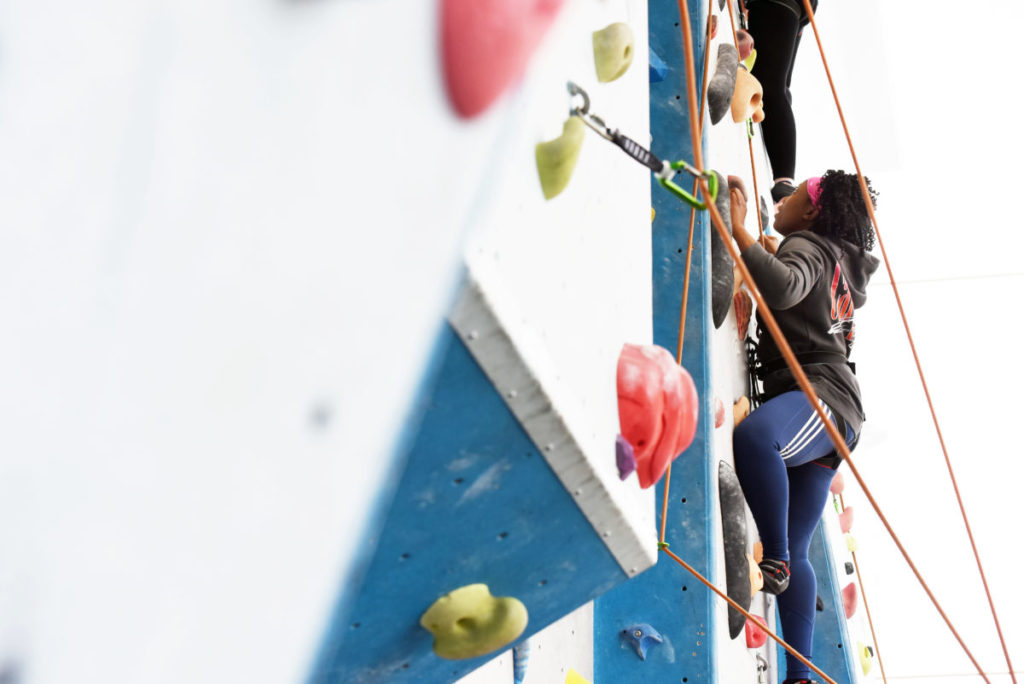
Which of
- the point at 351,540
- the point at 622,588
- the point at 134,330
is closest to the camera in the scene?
the point at 134,330

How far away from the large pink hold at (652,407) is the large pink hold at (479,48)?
28 cm

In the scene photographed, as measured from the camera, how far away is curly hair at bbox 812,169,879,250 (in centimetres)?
173

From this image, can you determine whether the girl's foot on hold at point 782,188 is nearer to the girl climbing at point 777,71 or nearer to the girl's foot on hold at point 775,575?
the girl climbing at point 777,71

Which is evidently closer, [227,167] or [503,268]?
[227,167]

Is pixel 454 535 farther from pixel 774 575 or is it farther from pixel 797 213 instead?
pixel 797 213

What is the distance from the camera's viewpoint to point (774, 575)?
1.70 meters

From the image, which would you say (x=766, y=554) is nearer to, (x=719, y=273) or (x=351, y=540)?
(x=719, y=273)

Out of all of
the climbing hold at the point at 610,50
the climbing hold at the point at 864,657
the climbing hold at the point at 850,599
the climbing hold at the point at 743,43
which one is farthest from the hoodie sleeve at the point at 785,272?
the climbing hold at the point at 864,657

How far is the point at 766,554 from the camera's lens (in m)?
1.71

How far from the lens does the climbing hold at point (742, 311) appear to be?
6.27 feet

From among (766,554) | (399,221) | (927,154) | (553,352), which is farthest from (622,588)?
(927,154)

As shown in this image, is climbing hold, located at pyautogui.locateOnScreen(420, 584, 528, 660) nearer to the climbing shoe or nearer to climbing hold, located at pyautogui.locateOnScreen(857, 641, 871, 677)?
the climbing shoe

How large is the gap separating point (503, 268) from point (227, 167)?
0.18 meters

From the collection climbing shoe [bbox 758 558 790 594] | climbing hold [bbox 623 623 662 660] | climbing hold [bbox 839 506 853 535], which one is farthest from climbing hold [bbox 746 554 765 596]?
climbing hold [bbox 839 506 853 535]
